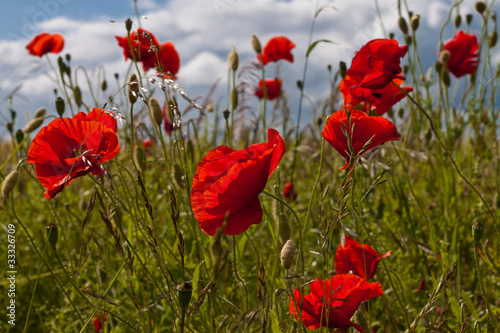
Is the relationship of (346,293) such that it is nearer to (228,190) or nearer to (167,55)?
(228,190)

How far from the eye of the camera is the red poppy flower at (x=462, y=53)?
2482 millimetres

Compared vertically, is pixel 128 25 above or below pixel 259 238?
above

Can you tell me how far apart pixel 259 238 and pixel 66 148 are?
1.09 m

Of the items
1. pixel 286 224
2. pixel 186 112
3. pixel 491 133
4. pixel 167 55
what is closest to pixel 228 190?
pixel 286 224

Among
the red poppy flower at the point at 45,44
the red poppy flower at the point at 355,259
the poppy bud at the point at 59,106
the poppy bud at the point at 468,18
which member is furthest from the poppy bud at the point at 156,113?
the poppy bud at the point at 468,18

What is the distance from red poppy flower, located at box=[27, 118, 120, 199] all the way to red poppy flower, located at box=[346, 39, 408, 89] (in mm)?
570

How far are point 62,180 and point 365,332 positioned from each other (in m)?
0.70

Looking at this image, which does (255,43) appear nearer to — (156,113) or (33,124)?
(156,113)

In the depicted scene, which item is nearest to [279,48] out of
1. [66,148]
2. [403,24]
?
[403,24]

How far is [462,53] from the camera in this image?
2.49 metres

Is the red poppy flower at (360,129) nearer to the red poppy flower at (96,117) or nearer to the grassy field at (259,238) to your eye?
the grassy field at (259,238)

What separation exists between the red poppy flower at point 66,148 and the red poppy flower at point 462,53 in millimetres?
1964

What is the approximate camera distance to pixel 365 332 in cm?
100

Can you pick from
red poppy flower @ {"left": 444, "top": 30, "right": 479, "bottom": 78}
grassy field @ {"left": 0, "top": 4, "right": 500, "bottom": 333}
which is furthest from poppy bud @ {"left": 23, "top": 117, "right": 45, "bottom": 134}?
red poppy flower @ {"left": 444, "top": 30, "right": 479, "bottom": 78}
